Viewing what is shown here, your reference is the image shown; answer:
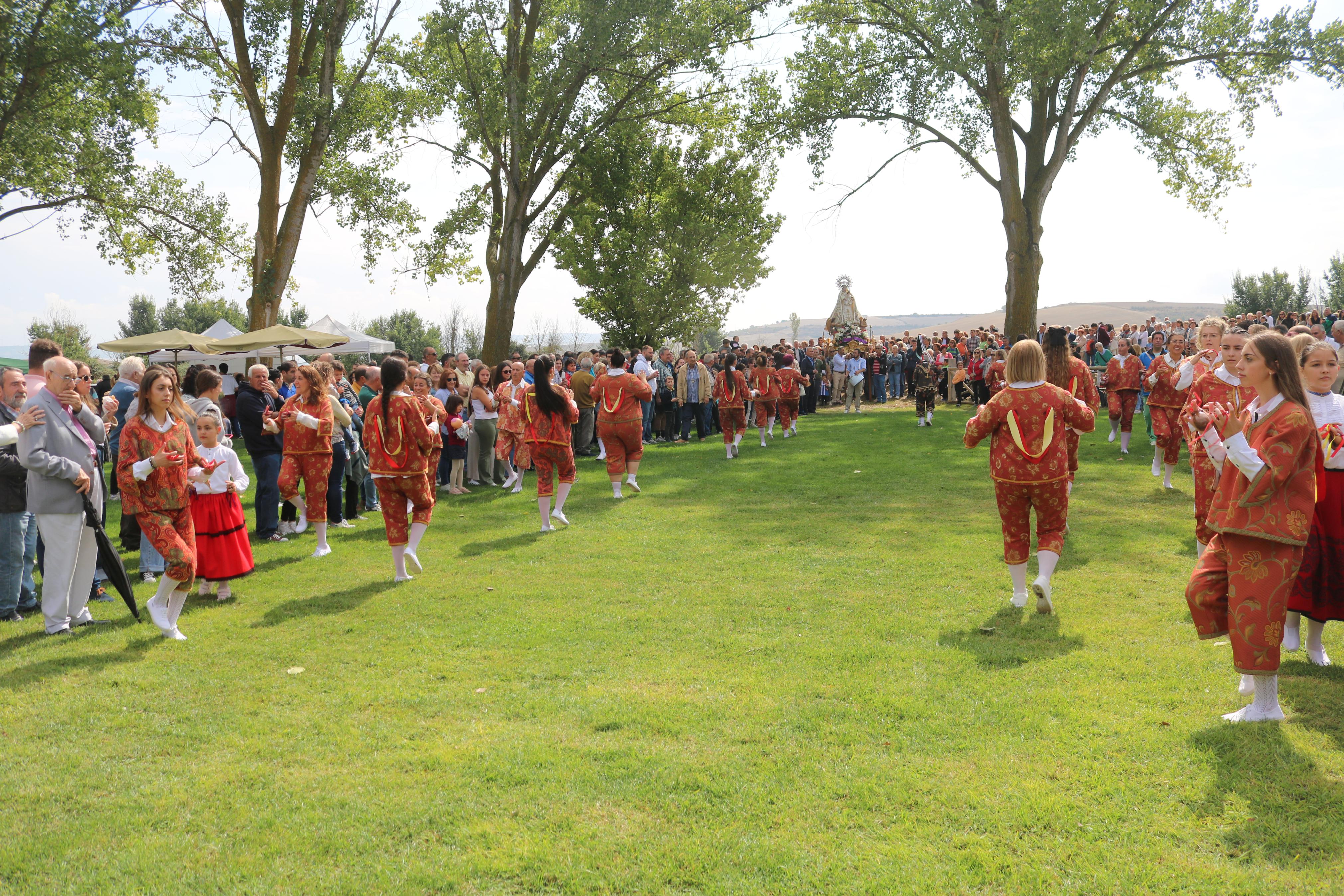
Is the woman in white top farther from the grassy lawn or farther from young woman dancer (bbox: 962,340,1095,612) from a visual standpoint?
young woman dancer (bbox: 962,340,1095,612)

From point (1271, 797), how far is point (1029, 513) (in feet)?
10.2

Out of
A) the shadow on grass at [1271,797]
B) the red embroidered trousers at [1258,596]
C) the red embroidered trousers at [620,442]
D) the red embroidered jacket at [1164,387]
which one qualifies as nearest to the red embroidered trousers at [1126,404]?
the red embroidered jacket at [1164,387]

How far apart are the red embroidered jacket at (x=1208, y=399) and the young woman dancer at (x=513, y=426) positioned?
28.9 ft

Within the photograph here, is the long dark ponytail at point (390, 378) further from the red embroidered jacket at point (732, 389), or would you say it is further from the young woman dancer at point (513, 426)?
the red embroidered jacket at point (732, 389)

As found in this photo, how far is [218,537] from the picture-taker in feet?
24.5

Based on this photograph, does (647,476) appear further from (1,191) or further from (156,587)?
(1,191)

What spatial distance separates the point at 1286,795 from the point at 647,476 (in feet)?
38.7

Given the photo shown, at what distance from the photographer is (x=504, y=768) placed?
14.0ft

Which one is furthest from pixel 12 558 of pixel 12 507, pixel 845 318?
pixel 845 318

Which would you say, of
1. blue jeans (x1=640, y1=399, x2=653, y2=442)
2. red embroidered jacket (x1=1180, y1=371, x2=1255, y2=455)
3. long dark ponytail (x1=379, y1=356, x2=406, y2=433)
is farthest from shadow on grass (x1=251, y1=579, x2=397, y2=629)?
blue jeans (x1=640, y1=399, x2=653, y2=442)

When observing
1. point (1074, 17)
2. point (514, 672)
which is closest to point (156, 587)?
point (514, 672)

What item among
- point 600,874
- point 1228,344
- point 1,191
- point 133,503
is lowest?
point 600,874

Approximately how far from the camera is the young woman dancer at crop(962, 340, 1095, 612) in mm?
6469

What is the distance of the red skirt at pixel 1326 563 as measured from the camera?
4.98 metres
